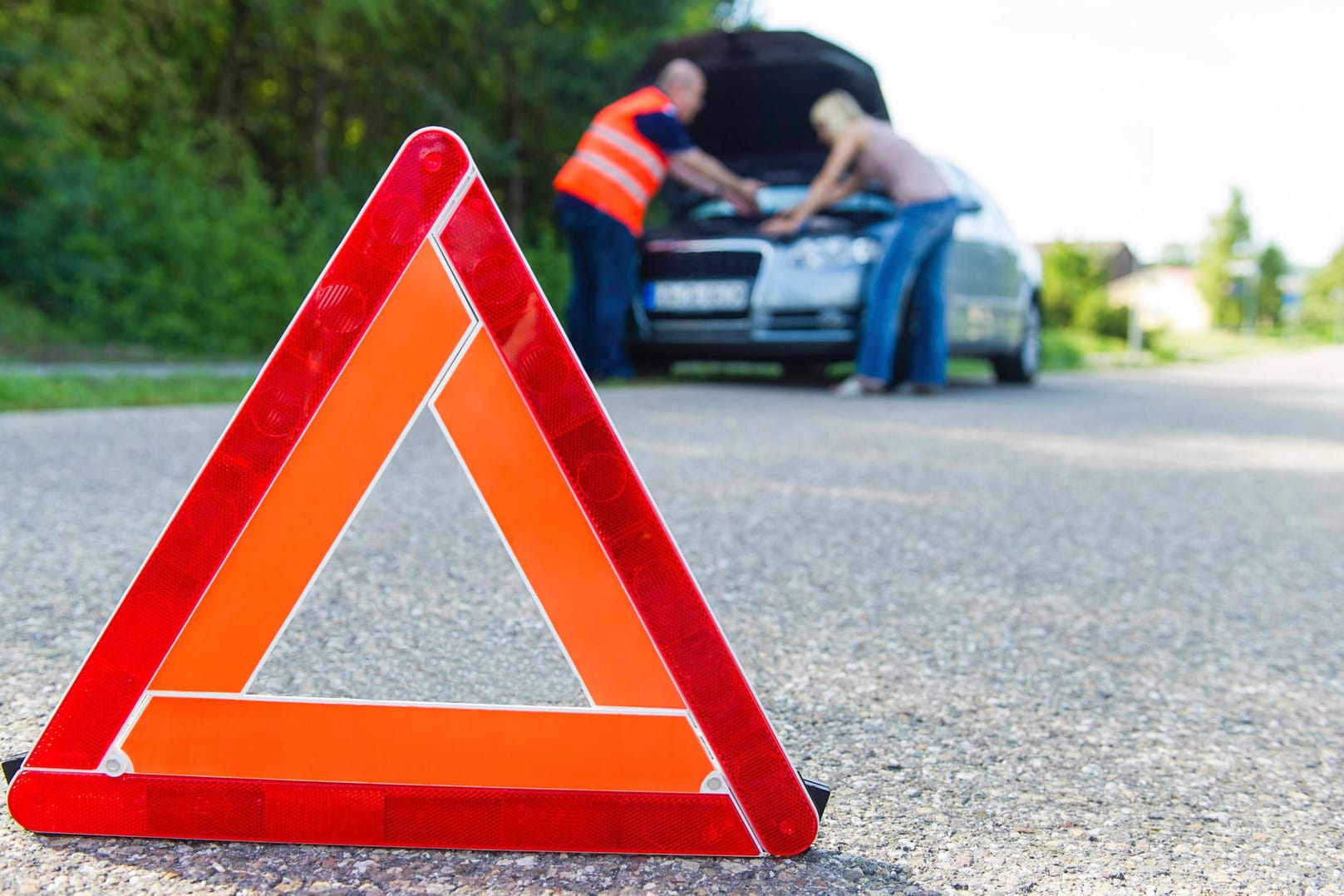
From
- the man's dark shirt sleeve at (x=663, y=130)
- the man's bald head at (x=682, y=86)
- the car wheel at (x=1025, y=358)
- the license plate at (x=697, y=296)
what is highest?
the man's bald head at (x=682, y=86)

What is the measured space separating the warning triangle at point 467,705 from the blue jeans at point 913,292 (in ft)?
21.4

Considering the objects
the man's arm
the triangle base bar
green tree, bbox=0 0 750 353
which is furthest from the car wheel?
the triangle base bar

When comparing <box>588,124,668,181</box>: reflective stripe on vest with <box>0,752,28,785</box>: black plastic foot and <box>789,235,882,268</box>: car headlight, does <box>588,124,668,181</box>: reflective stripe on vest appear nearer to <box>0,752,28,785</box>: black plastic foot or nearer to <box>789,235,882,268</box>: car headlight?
<box>789,235,882,268</box>: car headlight

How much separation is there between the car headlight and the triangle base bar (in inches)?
266

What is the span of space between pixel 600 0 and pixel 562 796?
17.8 metres

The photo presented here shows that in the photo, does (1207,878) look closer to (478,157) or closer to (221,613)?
(221,613)

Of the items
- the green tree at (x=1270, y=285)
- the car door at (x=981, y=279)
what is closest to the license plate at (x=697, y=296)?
the car door at (x=981, y=279)

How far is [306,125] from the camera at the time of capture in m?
18.5

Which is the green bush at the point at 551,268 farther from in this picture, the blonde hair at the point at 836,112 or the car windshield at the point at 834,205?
the blonde hair at the point at 836,112

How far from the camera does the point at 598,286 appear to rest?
8039 millimetres

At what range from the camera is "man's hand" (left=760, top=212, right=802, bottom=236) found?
313 inches

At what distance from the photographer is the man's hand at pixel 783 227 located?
795 centimetres

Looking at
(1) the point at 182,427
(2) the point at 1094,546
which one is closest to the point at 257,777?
(2) the point at 1094,546

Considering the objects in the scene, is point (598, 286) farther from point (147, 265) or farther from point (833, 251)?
point (147, 265)
